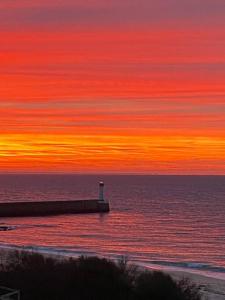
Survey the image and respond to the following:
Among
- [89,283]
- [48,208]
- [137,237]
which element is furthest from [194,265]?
[48,208]

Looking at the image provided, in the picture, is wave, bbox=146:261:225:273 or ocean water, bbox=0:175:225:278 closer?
wave, bbox=146:261:225:273

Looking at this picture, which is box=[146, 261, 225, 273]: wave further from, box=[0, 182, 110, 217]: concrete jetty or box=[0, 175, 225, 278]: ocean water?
box=[0, 182, 110, 217]: concrete jetty

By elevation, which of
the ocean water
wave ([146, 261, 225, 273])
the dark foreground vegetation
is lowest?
wave ([146, 261, 225, 273])

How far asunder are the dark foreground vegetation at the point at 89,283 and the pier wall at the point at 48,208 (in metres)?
56.6

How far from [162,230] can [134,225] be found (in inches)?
269

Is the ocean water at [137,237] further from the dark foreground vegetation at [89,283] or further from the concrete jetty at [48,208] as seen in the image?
the dark foreground vegetation at [89,283]

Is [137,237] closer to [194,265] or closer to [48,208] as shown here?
[194,265]

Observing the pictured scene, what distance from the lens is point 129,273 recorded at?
65.1 feet

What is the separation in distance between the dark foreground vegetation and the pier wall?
56.6m

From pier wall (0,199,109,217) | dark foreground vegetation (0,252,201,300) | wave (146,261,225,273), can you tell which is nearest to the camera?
dark foreground vegetation (0,252,201,300)

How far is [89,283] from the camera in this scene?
17.1m

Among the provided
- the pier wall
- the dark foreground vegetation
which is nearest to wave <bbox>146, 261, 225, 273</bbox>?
the dark foreground vegetation

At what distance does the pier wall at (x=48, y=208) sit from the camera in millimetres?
75125

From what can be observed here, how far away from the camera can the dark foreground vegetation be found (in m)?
16.7
